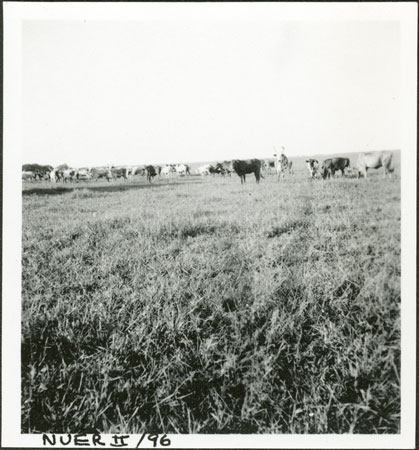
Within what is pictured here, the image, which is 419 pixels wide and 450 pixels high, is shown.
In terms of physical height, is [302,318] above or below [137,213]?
below

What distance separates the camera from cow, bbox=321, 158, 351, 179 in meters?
2.77

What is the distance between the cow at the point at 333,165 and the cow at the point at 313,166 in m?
0.09

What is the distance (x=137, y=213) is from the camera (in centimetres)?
330

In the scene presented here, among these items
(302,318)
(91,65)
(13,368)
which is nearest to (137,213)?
(91,65)

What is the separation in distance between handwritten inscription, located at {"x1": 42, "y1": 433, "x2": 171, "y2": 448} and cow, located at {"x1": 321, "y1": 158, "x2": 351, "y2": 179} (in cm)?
238

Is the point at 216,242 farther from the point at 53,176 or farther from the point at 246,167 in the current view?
the point at 53,176

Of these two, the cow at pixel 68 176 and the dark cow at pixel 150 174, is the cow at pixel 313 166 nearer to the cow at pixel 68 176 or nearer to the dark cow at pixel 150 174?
the dark cow at pixel 150 174

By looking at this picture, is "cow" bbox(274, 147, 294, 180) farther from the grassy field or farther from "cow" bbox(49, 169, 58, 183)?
"cow" bbox(49, 169, 58, 183)

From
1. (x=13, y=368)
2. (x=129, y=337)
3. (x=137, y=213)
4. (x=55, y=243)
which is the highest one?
(x=137, y=213)

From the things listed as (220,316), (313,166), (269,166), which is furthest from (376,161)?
(220,316)

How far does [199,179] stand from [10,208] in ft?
7.04

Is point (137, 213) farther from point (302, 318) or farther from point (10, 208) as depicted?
point (302, 318)

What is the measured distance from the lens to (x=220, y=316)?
2178 mm

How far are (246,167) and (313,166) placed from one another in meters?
0.65
